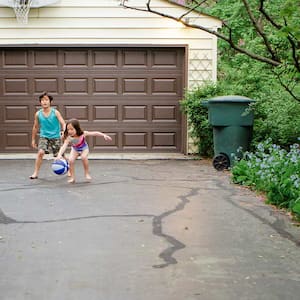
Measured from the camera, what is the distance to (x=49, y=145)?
10.4 m

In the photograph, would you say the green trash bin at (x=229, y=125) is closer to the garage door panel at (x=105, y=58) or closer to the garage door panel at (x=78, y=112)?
the garage door panel at (x=105, y=58)

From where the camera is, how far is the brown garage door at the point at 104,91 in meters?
13.6

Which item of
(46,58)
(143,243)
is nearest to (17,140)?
(46,58)

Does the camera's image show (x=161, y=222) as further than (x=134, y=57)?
No

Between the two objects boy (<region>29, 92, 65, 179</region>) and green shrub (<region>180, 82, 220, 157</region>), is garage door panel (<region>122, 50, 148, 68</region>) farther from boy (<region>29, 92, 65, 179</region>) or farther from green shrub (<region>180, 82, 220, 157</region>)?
boy (<region>29, 92, 65, 179</region>)

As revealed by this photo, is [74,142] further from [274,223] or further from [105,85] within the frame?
[105,85]

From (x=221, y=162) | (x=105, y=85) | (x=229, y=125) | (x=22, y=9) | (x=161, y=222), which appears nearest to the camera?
(x=161, y=222)

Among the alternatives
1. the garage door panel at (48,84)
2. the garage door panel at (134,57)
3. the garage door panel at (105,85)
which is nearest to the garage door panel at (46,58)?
the garage door panel at (48,84)

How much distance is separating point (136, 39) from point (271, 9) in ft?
10.0

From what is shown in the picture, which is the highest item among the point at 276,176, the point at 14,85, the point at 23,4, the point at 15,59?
the point at 23,4

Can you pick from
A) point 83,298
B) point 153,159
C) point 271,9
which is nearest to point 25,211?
point 83,298

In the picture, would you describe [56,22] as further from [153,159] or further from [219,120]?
[219,120]

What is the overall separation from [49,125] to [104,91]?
140 inches

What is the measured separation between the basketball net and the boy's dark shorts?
4.04 m
